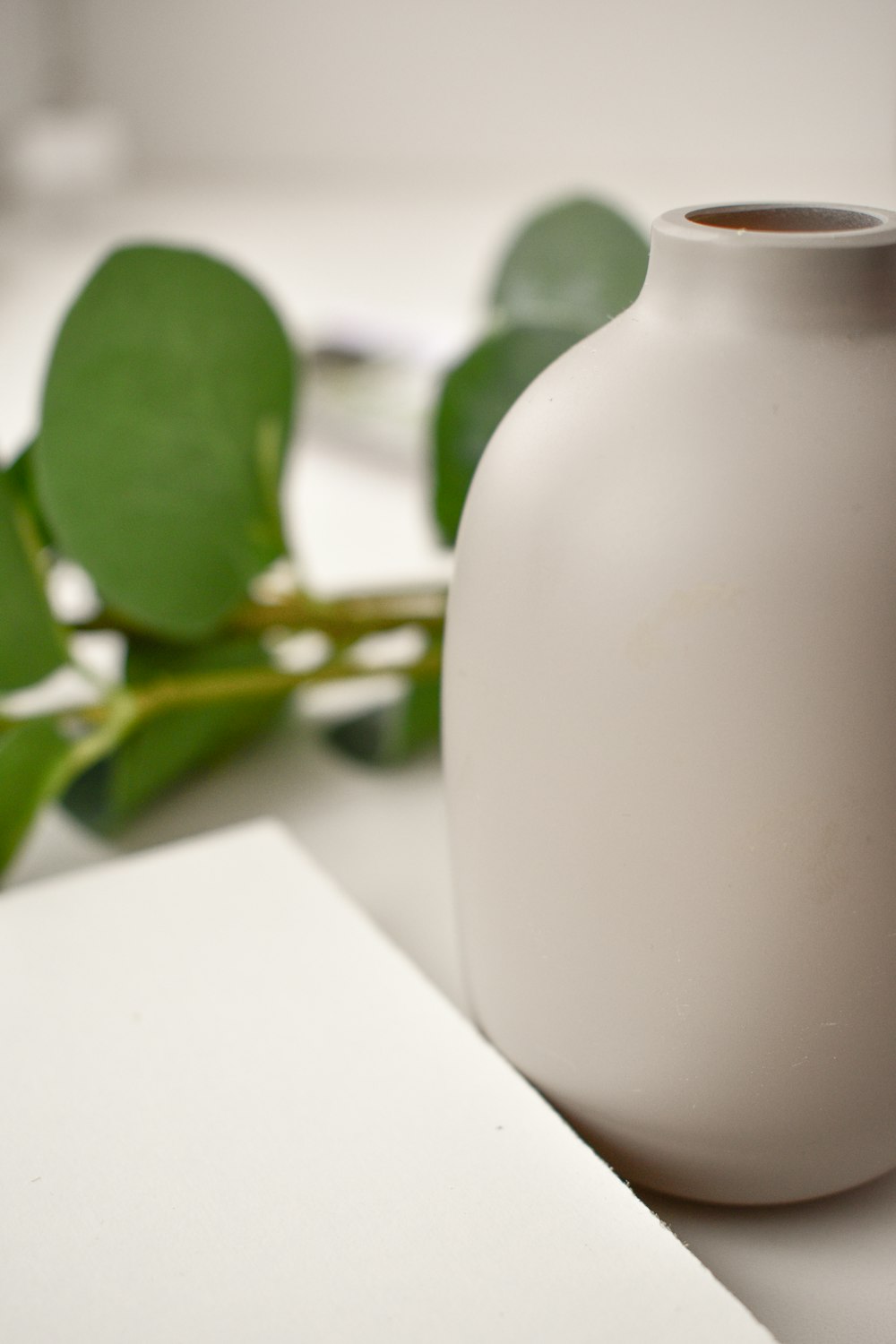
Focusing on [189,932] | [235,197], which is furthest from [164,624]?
[235,197]

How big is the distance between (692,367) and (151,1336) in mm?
123

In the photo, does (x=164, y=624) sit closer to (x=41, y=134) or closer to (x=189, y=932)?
(x=189, y=932)

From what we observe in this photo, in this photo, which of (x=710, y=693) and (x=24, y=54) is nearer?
(x=710, y=693)

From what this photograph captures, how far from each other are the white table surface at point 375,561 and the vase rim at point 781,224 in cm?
13

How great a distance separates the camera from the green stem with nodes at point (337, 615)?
0.29m

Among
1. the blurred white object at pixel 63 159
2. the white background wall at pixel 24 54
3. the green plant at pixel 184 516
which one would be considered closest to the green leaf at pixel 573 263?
the green plant at pixel 184 516

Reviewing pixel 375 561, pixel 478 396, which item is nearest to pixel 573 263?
pixel 478 396

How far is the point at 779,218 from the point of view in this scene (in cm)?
16

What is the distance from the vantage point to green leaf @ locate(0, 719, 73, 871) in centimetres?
23

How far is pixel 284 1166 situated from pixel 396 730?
0.14 meters

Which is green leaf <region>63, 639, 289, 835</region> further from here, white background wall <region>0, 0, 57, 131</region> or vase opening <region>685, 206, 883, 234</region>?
white background wall <region>0, 0, 57, 131</region>

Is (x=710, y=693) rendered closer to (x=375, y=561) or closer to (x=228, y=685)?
(x=228, y=685)

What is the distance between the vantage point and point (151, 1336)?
0.48 feet

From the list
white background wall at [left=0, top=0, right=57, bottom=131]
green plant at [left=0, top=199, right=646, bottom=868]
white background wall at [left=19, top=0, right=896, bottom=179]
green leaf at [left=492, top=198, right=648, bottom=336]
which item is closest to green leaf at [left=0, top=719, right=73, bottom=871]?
green plant at [left=0, top=199, right=646, bottom=868]
